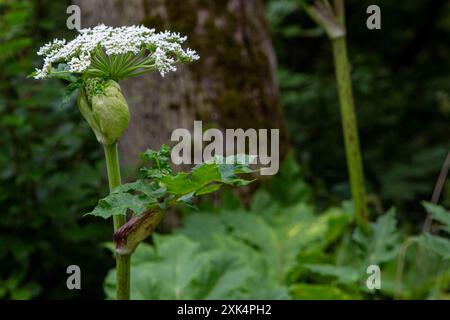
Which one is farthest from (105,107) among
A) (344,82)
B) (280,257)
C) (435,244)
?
(280,257)

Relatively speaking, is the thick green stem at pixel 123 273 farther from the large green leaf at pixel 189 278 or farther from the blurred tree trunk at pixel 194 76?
the blurred tree trunk at pixel 194 76

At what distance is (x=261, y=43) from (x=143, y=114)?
73 cm

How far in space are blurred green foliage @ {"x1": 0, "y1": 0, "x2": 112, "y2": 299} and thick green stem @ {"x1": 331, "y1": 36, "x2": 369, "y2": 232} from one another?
1.09 meters

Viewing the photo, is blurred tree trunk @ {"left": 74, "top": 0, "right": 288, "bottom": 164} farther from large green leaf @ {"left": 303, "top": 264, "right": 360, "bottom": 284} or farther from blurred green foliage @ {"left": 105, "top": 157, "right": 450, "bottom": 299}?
large green leaf @ {"left": 303, "top": 264, "right": 360, "bottom": 284}

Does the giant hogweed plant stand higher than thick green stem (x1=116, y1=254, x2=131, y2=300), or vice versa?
the giant hogweed plant

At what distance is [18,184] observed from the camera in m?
2.64

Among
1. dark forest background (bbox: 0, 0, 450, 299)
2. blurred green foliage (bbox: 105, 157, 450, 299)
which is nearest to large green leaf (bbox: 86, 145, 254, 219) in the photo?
blurred green foliage (bbox: 105, 157, 450, 299)

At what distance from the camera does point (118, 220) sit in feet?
4.01

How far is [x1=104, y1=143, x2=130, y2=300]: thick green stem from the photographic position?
1179 mm

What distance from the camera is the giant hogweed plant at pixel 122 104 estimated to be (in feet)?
3.50

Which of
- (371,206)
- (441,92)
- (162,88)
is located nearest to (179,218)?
(162,88)

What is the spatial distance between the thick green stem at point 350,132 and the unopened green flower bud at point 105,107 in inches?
51.8

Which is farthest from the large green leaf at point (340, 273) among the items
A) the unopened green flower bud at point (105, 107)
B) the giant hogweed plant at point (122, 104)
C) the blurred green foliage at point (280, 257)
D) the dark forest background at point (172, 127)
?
the unopened green flower bud at point (105, 107)
